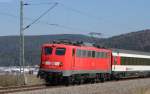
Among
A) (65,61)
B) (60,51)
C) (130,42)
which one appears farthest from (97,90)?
(130,42)

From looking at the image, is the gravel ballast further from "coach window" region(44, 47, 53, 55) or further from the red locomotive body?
"coach window" region(44, 47, 53, 55)

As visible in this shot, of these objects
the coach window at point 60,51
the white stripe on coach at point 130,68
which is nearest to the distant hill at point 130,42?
the white stripe on coach at point 130,68

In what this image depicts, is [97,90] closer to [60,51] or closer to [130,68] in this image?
[60,51]

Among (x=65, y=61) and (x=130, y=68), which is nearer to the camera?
(x=65, y=61)

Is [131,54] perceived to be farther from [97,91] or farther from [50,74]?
[97,91]

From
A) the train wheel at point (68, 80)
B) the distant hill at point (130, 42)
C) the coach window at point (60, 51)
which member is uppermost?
the distant hill at point (130, 42)

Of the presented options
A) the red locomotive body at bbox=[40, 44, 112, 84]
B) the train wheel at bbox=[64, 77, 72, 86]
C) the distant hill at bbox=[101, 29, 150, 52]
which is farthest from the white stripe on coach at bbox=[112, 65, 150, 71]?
the distant hill at bbox=[101, 29, 150, 52]

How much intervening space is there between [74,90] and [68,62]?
10306 millimetres

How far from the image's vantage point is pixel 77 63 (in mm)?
39719

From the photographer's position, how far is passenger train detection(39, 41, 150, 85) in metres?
38.0

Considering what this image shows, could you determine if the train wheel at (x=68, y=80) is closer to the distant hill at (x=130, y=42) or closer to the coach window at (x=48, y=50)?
the coach window at (x=48, y=50)

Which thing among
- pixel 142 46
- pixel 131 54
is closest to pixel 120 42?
pixel 142 46

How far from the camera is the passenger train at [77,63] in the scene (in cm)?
3797

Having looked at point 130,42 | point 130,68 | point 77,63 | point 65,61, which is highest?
point 130,42
